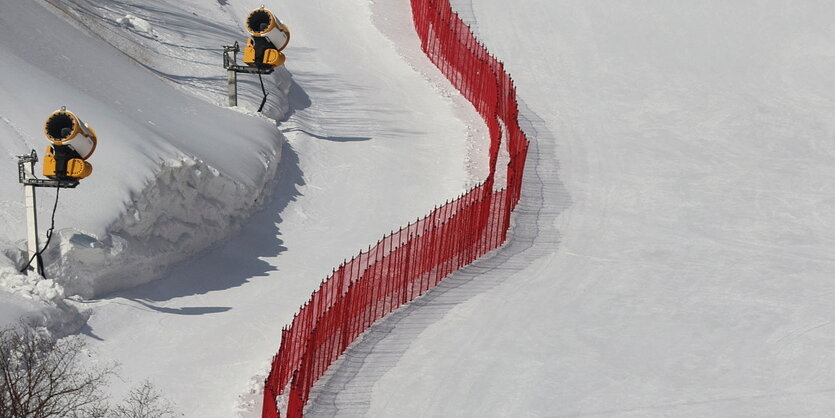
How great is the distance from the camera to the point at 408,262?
25703mm

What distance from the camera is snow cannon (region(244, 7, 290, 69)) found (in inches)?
1238

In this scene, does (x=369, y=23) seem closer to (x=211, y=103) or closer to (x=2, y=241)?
(x=211, y=103)

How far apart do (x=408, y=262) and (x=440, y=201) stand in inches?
210

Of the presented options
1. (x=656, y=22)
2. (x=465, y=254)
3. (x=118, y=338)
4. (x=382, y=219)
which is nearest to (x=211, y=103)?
(x=382, y=219)

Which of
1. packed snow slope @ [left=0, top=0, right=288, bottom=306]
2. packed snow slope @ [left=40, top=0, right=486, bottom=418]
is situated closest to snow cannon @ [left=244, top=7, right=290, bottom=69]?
packed snow slope @ [left=0, top=0, right=288, bottom=306]

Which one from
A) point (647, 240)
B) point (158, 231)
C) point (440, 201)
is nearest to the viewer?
point (158, 231)

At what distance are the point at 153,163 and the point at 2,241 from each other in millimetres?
3460

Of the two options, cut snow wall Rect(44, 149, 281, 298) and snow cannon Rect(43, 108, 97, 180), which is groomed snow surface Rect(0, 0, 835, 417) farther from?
snow cannon Rect(43, 108, 97, 180)

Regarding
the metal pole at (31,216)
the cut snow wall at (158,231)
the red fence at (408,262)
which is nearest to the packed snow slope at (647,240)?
the red fence at (408,262)

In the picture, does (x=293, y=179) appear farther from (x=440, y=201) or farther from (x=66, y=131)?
(x=66, y=131)

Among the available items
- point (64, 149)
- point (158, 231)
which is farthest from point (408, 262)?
point (64, 149)

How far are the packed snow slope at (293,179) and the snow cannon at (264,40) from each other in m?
1.53

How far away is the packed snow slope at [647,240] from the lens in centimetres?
2316

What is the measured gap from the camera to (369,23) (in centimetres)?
4231
